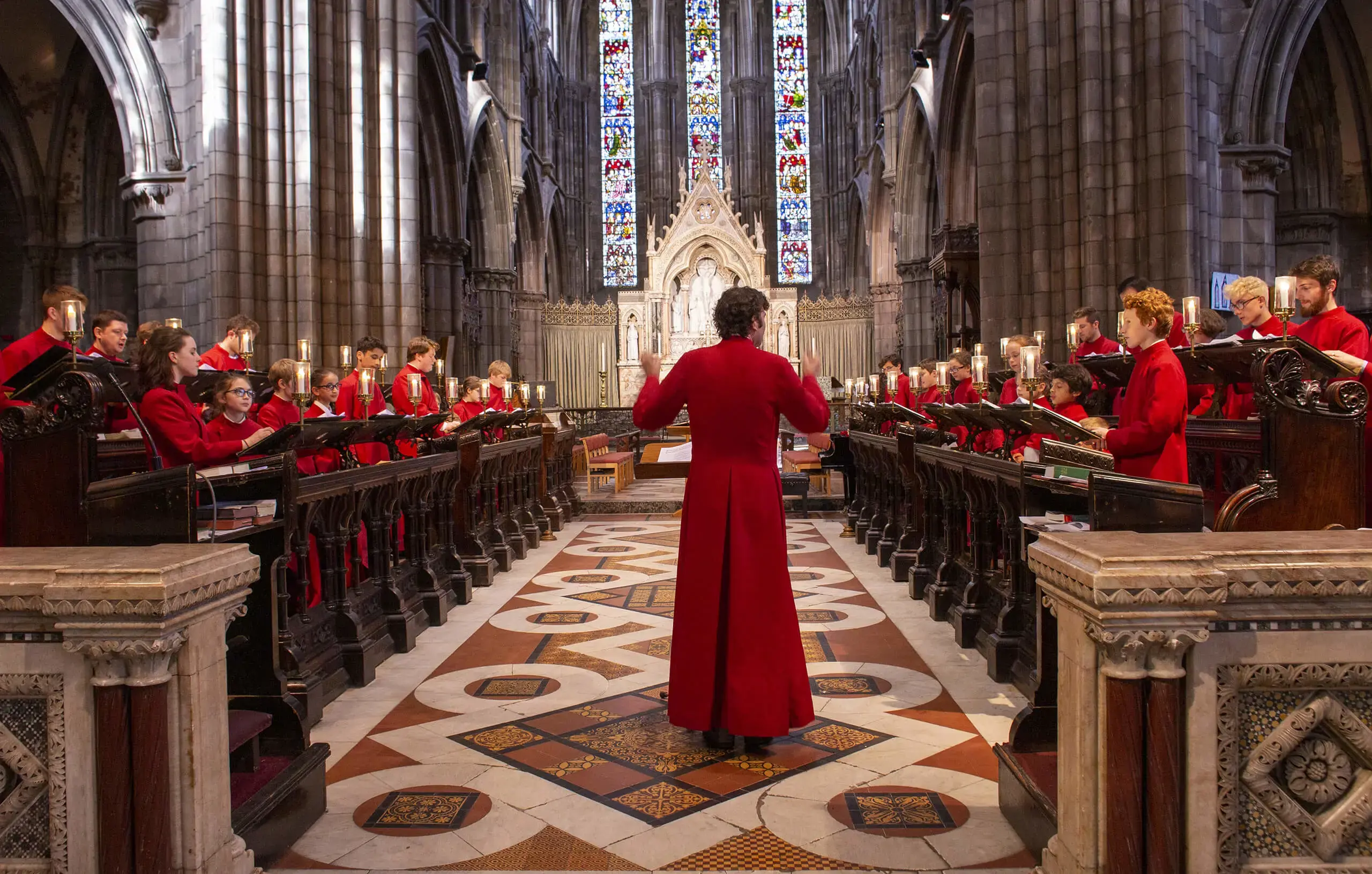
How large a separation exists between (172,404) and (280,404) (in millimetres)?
1861

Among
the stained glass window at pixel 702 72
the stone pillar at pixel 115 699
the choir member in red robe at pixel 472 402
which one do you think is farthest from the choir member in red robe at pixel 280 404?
the stained glass window at pixel 702 72

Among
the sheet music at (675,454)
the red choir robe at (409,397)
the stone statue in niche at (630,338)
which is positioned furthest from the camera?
the stone statue in niche at (630,338)

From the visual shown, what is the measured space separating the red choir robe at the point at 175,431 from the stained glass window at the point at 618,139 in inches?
1093

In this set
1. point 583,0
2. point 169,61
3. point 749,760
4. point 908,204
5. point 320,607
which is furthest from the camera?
point 583,0

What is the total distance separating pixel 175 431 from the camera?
148 inches

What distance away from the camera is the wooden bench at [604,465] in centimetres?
1379

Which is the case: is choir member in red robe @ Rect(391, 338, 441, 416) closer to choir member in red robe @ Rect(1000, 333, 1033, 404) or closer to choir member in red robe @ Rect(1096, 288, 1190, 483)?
choir member in red robe @ Rect(1000, 333, 1033, 404)

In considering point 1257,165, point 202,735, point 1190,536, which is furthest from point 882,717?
point 1257,165

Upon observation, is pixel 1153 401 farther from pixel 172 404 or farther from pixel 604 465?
pixel 604 465

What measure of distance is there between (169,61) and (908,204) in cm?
1418

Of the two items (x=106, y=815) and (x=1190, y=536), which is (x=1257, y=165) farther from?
(x=106, y=815)

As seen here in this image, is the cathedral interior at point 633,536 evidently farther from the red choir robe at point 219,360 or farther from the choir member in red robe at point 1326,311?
the red choir robe at point 219,360

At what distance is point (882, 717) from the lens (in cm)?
385

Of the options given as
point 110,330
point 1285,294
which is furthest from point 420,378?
point 1285,294
